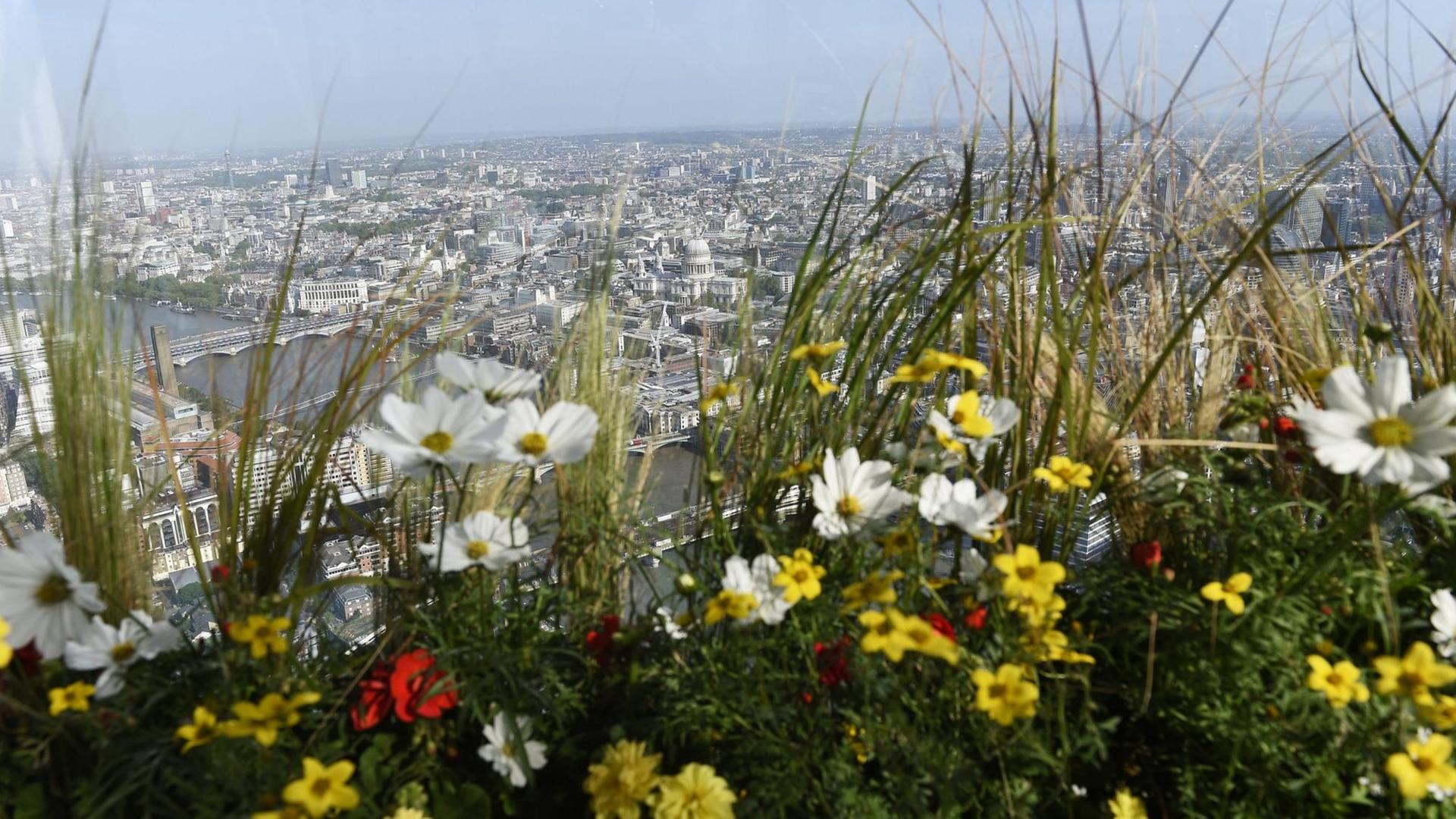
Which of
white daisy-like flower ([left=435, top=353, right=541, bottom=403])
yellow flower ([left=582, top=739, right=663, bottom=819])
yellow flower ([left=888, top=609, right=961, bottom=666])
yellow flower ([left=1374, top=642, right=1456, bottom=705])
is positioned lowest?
yellow flower ([left=582, top=739, right=663, bottom=819])

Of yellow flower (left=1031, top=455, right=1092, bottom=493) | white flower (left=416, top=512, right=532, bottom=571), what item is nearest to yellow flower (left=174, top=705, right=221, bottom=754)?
white flower (left=416, top=512, right=532, bottom=571)

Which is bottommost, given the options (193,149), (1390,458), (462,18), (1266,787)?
(1266,787)

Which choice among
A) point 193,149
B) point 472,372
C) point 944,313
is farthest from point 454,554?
point 193,149

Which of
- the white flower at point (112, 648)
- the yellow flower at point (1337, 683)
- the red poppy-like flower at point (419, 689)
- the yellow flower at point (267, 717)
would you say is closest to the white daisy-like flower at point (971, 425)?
the yellow flower at point (1337, 683)

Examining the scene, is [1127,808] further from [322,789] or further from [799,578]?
[322,789]

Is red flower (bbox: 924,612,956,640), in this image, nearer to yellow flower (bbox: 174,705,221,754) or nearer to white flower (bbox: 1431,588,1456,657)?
white flower (bbox: 1431,588,1456,657)

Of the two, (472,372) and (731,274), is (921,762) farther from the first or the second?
(731,274)
